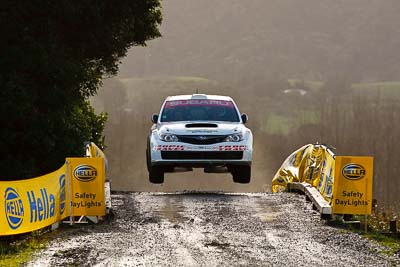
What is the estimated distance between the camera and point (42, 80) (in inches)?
709

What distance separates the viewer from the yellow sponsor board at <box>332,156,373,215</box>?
47.6ft

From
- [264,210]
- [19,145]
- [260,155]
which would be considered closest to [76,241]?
[264,210]

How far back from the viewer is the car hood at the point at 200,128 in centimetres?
1809

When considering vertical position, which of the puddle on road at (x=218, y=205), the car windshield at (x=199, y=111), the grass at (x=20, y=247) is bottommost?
the puddle on road at (x=218, y=205)

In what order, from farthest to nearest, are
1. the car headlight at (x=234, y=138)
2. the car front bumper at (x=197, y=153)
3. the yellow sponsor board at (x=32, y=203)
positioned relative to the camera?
1. the car headlight at (x=234, y=138)
2. the car front bumper at (x=197, y=153)
3. the yellow sponsor board at (x=32, y=203)

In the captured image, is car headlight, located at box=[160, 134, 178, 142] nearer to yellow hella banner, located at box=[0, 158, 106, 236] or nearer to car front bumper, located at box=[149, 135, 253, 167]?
car front bumper, located at box=[149, 135, 253, 167]

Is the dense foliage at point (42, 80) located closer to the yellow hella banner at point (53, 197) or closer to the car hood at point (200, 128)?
the car hood at point (200, 128)

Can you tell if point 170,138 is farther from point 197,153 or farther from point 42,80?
point 42,80

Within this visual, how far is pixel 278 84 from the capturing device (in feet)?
638

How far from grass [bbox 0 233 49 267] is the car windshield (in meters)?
6.31

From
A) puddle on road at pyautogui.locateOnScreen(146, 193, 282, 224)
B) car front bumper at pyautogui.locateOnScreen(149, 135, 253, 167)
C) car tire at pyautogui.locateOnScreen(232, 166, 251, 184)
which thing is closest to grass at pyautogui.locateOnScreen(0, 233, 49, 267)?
puddle on road at pyautogui.locateOnScreen(146, 193, 282, 224)

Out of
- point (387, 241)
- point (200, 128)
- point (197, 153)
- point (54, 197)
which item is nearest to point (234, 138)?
point (200, 128)

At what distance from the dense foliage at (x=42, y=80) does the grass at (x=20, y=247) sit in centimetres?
384

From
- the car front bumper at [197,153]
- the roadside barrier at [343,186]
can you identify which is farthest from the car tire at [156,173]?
the roadside barrier at [343,186]
